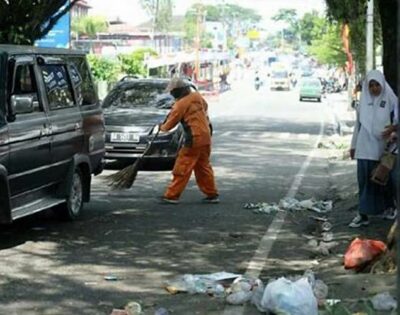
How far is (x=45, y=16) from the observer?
49.2 feet

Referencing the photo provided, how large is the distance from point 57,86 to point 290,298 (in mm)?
4758

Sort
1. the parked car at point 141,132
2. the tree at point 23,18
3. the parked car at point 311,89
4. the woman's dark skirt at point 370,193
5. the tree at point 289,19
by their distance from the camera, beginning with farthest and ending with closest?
1. the tree at point 289,19
2. the parked car at point 311,89
3. the parked car at point 141,132
4. the tree at point 23,18
5. the woman's dark skirt at point 370,193

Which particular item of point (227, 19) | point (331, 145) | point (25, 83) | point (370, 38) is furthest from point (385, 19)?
point (227, 19)

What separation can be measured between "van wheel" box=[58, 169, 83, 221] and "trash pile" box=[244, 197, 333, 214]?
2340mm

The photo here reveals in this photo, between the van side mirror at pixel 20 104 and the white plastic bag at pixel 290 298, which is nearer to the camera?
the white plastic bag at pixel 290 298

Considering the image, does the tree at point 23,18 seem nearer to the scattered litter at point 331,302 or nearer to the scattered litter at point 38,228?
the scattered litter at point 38,228

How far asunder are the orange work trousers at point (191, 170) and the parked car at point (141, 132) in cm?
314

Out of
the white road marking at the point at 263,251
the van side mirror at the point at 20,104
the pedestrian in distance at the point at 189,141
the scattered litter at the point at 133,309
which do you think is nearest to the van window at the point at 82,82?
the pedestrian in distance at the point at 189,141

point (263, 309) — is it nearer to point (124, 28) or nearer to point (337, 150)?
point (337, 150)

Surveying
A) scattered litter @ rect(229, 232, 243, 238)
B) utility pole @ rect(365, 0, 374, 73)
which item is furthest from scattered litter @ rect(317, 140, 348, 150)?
scattered litter @ rect(229, 232, 243, 238)

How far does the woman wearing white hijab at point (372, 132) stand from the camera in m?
8.98

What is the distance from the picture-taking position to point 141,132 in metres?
15.7

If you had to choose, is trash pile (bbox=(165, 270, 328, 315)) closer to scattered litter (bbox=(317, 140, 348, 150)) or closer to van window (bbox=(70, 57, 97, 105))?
van window (bbox=(70, 57, 97, 105))

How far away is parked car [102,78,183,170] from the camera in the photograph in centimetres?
1551
